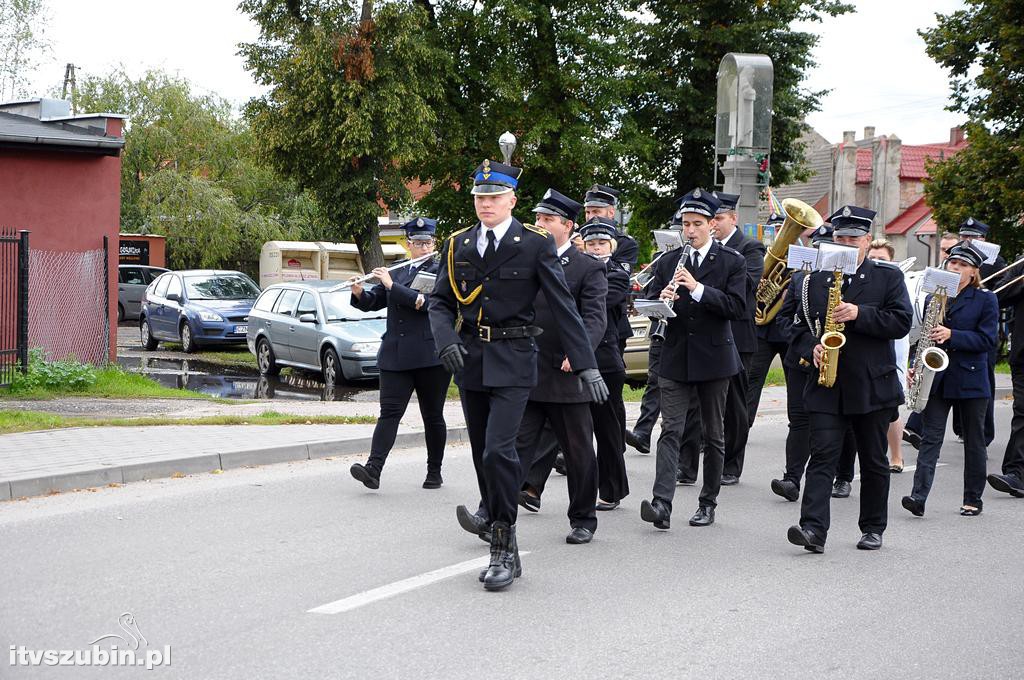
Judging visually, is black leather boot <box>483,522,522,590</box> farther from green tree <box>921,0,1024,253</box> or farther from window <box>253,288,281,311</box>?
green tree <box>921,0,1024,253</box>

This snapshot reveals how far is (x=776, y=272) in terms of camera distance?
1014cm

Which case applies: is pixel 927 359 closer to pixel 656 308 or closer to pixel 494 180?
pixel 656 308

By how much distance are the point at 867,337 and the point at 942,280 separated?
1.46m

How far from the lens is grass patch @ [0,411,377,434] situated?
37.3ft

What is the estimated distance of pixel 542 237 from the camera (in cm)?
638

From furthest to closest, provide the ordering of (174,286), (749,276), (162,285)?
(162,285) → (174,286) → (749,276)

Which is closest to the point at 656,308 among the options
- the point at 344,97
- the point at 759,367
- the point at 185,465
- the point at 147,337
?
the point at 759,367

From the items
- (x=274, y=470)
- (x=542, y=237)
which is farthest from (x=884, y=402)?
(x=274, y=470)

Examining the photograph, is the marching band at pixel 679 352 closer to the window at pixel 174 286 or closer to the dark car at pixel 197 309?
the dark car at pixel 197 309

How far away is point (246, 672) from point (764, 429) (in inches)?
374

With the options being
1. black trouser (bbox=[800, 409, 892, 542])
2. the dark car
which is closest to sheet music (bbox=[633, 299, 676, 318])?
black trouser (bbox=[800, 409, 892, 542])

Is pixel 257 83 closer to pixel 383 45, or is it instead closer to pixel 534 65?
pixel 383 45

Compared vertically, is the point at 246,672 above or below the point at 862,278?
below

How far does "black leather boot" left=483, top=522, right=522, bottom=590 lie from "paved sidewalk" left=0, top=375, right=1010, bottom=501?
3908 millimetres
